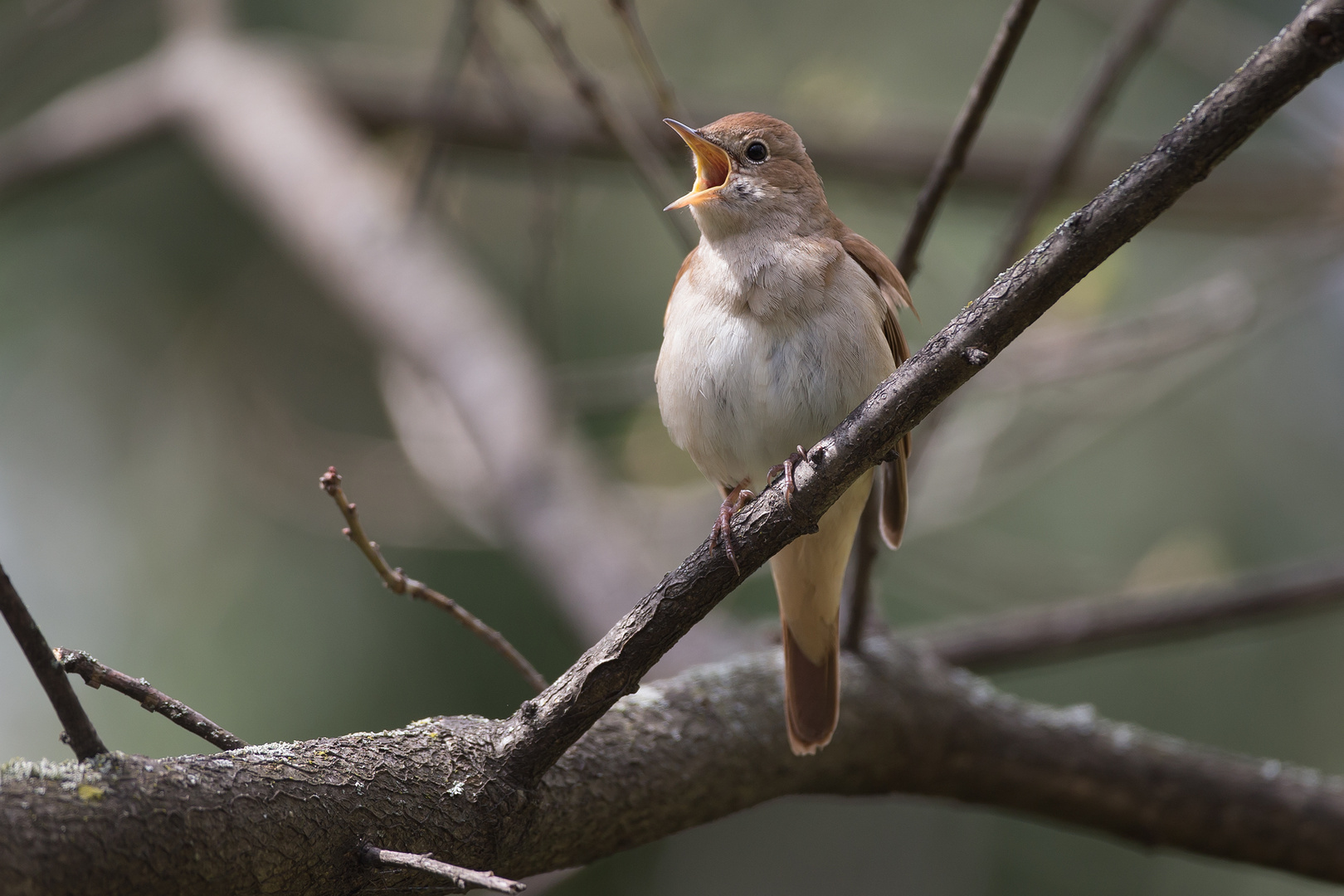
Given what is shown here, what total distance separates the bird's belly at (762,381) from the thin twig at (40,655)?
5.55ft

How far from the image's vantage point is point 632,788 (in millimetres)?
2426

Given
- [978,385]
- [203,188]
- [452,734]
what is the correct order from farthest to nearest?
[203,188] → [978,385] → [452,734]

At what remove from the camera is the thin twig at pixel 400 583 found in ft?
6.53

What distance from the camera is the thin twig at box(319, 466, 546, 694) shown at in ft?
6.53

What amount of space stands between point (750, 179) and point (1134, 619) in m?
2.00

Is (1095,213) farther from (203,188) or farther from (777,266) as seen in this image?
(203,188)

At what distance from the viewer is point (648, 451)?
5223 mm

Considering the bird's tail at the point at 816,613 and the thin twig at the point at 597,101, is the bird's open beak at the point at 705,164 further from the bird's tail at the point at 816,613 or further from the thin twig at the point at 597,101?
the bird's tail at the point at 816,613

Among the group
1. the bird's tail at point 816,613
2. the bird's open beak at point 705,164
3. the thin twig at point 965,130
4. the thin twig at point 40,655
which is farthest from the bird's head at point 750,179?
the thin twig at point 40,655

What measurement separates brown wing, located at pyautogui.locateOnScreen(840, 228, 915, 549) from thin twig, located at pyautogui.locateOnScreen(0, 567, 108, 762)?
203cm

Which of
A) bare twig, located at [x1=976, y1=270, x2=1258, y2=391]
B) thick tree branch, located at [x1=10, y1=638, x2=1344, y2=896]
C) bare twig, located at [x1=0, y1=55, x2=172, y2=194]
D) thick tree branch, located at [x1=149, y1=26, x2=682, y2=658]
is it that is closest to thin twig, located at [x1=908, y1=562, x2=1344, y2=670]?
thick tree branch, located at [x1=10, y1=638, x2=1344, y2=896]

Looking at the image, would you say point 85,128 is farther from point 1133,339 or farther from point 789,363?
point 1133,339

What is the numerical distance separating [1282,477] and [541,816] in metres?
5.37

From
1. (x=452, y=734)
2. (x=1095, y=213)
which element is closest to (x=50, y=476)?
(x=452, y=734)
